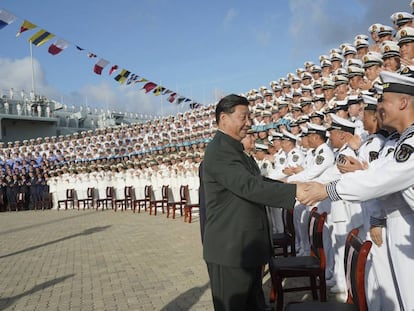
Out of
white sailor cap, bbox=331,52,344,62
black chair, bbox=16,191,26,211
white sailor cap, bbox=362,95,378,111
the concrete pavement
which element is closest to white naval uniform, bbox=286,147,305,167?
the concrete pavement

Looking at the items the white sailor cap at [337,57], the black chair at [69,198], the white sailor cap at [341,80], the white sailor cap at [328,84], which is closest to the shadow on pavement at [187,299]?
the white sailor cap at [341,80]

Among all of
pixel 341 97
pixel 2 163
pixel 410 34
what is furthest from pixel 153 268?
pixel 2 163

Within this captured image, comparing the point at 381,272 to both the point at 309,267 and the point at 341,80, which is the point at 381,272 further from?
the point at 341,80

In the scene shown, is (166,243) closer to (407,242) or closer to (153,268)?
(153,268)

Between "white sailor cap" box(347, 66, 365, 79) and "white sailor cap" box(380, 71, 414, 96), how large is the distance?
4.71 m

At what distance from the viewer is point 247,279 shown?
239cm

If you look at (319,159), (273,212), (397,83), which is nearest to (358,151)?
(319,159)

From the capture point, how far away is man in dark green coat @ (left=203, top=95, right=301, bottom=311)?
2.27 meters

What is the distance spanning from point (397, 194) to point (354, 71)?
4799 millimetres

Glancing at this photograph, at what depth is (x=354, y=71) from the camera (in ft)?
Result: 22.0

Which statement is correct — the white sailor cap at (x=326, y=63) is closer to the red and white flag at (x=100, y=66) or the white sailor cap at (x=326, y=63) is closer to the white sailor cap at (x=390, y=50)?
the white sailor cap at (x=390, y=50)

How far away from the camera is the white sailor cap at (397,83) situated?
2177 mm

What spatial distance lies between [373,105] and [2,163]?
1984cm

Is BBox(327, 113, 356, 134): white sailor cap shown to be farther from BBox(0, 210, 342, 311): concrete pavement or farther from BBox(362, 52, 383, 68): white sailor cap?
BBox(362, 52, 383, 68): white sailor cap
